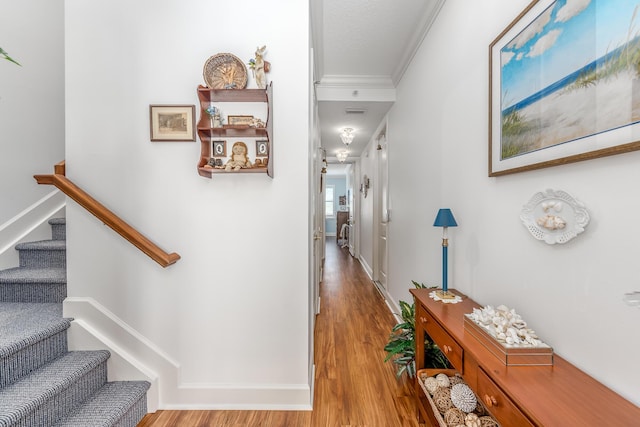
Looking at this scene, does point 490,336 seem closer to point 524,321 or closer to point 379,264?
point 524,321

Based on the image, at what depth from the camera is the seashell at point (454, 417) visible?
3.92ft

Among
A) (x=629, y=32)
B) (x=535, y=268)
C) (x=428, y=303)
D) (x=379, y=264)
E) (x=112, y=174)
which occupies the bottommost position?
(x=379, y=264)

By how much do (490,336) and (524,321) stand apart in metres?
0.25

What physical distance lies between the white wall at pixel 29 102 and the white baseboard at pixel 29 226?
0.02 m

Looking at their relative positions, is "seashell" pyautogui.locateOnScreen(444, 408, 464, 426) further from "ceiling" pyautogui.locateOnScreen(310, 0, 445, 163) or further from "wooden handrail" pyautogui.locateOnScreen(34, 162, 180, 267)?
"ceiling" pyautogui.locateOnScreen(310, 0, 445, 163)

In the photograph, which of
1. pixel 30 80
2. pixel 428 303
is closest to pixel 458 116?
pixel 428 303

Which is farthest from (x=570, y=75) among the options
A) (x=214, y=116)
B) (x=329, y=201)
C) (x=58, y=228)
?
(x=329, y=201)

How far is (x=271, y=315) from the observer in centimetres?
172

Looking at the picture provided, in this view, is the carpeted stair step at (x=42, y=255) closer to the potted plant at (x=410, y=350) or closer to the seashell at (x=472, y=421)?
the potted plant at (x=410, y=350)

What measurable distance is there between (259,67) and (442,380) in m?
1.98

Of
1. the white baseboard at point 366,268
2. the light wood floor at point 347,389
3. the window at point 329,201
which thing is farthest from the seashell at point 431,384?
the window at point 329,201

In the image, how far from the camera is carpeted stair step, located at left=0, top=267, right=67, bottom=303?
1812mm

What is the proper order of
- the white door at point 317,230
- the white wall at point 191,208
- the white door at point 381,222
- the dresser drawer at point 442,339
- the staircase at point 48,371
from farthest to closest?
the white door at point 381,222 → the white door at point 317,230 → the white wall at point 191,208 → the staircase at point 48,371 → the dresser drawer at point 442,339

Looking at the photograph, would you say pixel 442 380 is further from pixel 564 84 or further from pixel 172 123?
pixel 172 123
